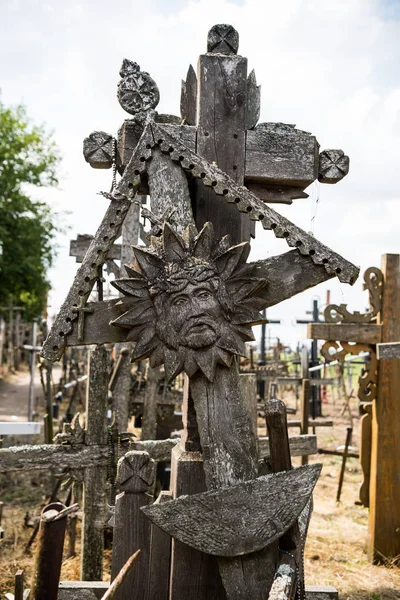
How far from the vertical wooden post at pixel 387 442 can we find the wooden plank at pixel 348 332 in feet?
0.32

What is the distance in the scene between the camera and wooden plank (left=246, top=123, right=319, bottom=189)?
2.96 meters

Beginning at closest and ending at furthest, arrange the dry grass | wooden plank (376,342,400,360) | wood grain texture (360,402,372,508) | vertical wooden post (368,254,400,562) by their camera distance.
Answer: wooden plank (376,342,400,360), the dry grass, vertical wooden post (368,254,400,562), wood grain texture (360,402,372,508)

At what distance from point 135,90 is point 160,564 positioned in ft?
7.31

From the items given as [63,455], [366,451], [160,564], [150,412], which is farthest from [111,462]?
[366,451]

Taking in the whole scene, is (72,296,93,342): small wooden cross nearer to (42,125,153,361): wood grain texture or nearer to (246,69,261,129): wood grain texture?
(42,125,153,361): wood grain texture

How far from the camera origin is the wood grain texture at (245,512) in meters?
2.35

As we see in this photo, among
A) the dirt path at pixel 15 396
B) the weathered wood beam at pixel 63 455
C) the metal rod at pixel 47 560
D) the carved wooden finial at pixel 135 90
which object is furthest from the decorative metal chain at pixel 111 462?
the dirt path at pixel 15 396

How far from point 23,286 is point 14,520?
19172mm

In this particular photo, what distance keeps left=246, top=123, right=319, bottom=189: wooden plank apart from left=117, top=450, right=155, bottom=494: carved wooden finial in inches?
57.6

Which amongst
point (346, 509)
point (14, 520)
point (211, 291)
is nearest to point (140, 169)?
point (211, 291)

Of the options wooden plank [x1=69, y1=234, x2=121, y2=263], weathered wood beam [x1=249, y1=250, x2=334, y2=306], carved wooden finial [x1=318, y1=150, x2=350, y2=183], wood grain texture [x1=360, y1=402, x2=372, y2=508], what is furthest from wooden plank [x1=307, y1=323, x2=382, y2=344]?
weathered wood beam [x1=249, y1=250, x2=334, y2=306]

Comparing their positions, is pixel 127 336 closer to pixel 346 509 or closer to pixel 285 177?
pixel 285 177

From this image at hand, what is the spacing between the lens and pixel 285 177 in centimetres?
297

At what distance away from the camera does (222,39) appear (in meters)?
2.95
